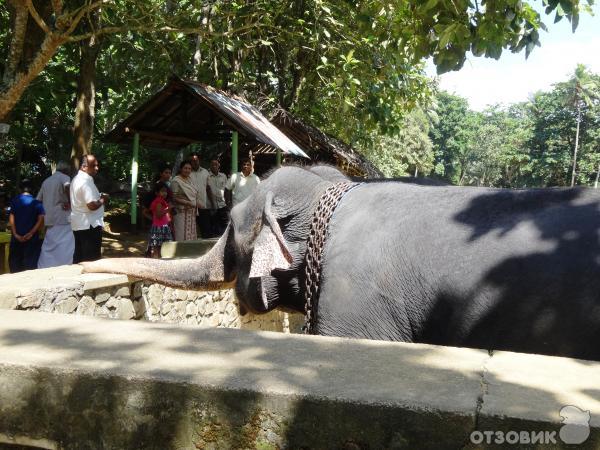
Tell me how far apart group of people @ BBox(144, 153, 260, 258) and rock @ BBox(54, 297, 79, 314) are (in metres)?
3.02

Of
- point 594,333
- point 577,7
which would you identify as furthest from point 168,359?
point 577,7

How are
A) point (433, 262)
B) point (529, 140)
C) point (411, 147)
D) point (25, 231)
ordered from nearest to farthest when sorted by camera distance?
point (433, 262) < point (25, 231) < point (411, 147) < point (529, 140)

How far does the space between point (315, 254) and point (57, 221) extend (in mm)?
5366

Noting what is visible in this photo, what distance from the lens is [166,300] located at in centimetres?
610

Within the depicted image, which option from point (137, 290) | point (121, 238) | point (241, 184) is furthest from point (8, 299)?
point (121, 238)

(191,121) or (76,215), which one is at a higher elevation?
(191,121)

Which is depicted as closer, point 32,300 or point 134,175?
point 32,300

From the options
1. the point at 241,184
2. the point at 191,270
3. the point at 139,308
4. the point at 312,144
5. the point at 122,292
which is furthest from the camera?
the point at 312,144

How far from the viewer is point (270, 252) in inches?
125

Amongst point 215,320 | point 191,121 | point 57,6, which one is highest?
point 57,6

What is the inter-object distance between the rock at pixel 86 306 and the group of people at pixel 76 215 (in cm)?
197

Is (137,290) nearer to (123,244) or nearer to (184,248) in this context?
(184,248)

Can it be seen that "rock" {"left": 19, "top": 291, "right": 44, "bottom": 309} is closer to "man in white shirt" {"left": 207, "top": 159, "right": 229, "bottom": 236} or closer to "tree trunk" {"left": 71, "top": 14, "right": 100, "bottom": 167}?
"man in white shirt" {"left": 207, "top": 159, "right": 229, "bottom": 236}

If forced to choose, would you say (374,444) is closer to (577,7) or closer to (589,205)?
(589,205)
